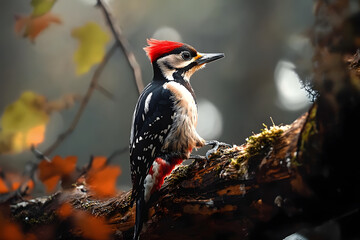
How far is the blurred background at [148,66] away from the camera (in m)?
2.02

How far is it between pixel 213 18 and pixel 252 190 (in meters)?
1.84

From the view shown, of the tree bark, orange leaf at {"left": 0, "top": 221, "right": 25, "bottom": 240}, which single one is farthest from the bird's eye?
orange leaf at {"left": 0, "top": 221, "right": 25, "bottom": 240}

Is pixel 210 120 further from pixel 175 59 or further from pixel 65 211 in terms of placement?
pixel 65 211

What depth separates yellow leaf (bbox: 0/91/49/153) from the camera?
1.62 m

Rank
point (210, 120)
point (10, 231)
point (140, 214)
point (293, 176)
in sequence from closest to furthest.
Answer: point (293, 176) < point (140, 214) < point (10, 231) < point (210, 120)

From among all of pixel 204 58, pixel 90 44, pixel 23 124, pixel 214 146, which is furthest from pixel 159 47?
pixel 23 124

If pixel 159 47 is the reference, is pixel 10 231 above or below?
below

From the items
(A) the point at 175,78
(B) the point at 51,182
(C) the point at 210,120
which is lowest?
(B) the point at 51,182

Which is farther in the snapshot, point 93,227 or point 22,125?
point 22,125

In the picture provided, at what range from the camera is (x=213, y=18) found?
2475mm

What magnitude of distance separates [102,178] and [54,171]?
224 mm

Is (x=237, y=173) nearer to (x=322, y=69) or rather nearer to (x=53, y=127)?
(x=322, y=69)

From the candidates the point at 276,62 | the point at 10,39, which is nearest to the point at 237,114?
the point at 276,62

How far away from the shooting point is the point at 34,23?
172 centimetres
